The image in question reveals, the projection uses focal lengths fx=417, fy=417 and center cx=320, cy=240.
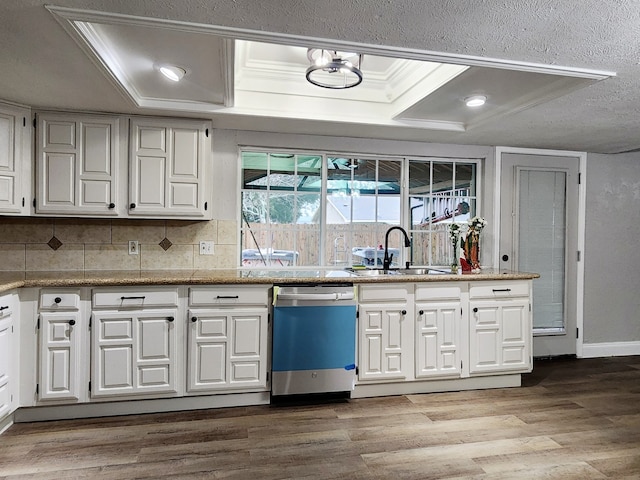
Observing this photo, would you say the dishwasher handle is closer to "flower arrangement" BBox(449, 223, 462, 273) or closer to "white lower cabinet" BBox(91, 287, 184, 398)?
"white lower cabinet" BBox(91, 287, 184, 398)

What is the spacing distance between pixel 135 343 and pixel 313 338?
1151 millimetres

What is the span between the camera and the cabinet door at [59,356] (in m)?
2.55

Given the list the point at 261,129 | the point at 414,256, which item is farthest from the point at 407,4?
the point at 414,256

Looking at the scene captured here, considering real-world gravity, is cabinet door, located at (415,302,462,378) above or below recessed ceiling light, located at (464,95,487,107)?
below

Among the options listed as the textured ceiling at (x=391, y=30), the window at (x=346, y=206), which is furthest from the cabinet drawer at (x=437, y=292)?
the textured ceiling at (x=391, y=30)

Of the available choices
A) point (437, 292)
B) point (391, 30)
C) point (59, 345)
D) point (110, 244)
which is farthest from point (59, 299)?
point (437, 292)

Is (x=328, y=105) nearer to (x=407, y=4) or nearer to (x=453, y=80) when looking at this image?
(x=453, y=80)

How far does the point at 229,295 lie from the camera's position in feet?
9.13

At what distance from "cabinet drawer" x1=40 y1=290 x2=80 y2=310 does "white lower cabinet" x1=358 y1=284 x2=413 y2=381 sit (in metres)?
1.84

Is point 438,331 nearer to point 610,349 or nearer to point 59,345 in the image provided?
point 610,349

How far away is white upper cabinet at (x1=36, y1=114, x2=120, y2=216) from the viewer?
2836 mm

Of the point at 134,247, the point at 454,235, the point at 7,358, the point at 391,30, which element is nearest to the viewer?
the point at 391,30

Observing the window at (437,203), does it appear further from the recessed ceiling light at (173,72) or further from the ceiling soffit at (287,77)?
the recessed ceiling light at (173,72)

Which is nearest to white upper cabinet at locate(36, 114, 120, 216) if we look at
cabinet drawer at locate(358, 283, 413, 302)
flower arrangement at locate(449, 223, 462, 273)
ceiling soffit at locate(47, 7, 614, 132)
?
ceiling soffit at locate(47, 7, 614, 132)
